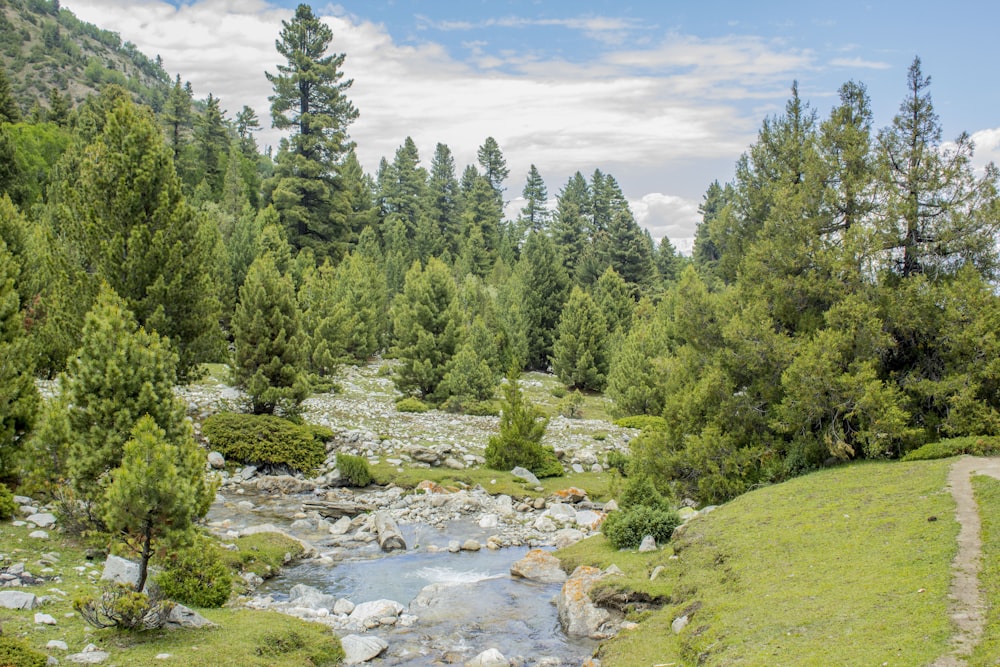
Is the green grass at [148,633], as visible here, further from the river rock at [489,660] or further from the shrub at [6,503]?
the river rock at [489,660]

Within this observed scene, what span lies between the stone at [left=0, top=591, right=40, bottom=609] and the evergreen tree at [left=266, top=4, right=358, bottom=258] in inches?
2421

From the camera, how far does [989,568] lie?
33.2 feet

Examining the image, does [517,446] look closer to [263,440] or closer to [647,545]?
[263,440]

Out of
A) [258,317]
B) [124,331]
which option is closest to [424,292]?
[258,317]

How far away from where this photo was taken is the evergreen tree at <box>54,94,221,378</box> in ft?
84.9

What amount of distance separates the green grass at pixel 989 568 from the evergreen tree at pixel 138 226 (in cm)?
2568

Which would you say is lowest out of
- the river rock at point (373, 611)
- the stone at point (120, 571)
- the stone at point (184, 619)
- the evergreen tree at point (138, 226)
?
the river rock at point (373, 611)

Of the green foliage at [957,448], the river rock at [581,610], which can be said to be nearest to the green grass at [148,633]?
the river rock at [581,610]

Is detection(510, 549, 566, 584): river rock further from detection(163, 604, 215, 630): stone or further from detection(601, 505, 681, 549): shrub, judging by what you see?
detection(163, 604, 215, 630): stone

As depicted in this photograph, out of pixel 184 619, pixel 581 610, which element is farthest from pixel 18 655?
pixel 581 610

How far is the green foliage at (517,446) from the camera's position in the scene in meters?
28.6

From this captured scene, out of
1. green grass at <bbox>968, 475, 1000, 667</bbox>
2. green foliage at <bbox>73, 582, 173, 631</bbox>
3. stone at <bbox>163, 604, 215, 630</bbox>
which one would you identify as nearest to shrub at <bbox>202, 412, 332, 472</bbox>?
stone at <bbox>163, 604, 215, 630</bbox>

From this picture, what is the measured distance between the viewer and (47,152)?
240 ft

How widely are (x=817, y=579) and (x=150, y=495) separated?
11.0 meters
